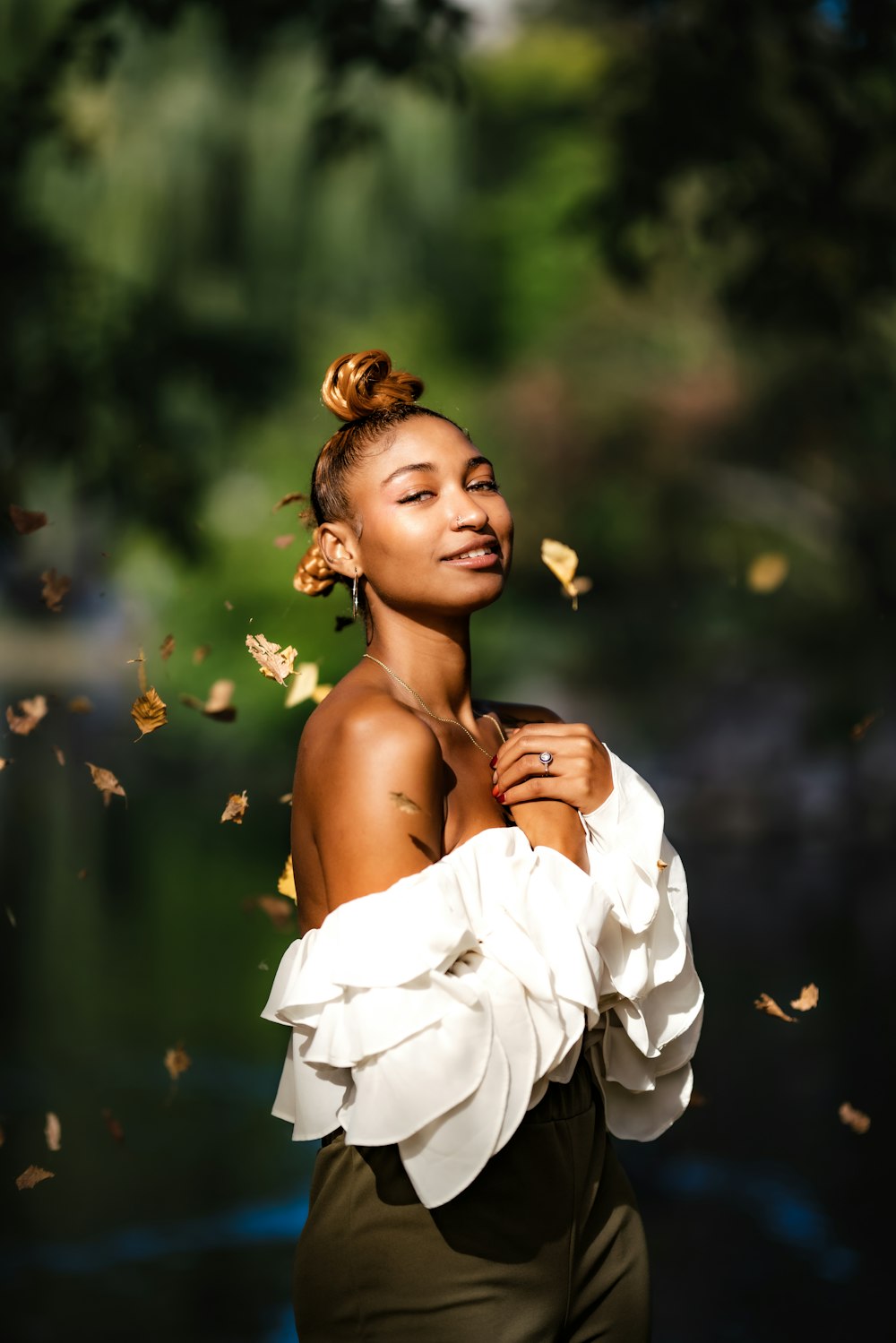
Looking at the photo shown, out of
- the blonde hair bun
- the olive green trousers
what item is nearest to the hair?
the blonde hair bun

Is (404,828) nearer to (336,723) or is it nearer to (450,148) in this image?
(336,723)

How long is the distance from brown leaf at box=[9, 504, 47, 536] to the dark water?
0.56m

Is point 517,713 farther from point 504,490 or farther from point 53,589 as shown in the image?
point 504,490

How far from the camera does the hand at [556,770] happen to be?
1.56m

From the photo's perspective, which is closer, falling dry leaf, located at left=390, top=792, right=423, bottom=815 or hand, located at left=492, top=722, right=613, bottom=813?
falling dry leaf, located at left=390, top=792, right=423, bottom=815

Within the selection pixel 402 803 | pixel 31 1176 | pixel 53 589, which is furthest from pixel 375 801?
pixel 31 1176

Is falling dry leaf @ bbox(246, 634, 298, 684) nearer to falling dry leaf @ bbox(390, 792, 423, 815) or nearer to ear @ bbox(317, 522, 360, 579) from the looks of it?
ear @ bbox(317, 522, 360, 579)

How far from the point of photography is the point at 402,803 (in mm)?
1418

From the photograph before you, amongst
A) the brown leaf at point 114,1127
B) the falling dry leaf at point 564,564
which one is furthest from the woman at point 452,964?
the brown leaf at point 114,1127

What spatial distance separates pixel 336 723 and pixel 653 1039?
1.59 feet

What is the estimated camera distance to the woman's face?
1.58 m

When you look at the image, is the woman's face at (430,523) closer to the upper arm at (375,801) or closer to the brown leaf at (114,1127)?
the upper arm at (375,801)

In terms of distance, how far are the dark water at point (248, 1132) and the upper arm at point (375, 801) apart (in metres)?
0.93

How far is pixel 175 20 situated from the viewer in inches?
138
